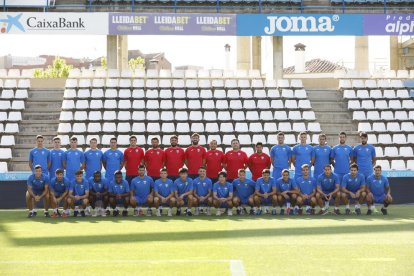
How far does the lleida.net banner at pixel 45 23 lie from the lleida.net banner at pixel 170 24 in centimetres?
93

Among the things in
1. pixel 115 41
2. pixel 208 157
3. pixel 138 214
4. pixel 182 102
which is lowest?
pixel 138 214

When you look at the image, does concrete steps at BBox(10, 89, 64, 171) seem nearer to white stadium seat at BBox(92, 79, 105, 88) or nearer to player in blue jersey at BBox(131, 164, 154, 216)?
white stadium seat at BBox(92, 79, 105, 88)

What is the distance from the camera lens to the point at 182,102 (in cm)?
2498

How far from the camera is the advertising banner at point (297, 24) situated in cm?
2581

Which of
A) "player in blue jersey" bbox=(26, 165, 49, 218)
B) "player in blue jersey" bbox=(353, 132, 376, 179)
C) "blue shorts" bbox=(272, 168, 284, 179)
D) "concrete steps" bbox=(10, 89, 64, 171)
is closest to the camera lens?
"player in blue jersey" bbox=(26, 165, 49, 218)

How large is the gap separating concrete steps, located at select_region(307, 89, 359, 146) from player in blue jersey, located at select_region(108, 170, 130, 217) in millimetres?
10210

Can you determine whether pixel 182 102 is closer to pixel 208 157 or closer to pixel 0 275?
pixel 208 157

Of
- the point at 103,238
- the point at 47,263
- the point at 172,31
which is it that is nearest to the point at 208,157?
the point at 103,238

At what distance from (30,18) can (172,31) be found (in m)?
4.89

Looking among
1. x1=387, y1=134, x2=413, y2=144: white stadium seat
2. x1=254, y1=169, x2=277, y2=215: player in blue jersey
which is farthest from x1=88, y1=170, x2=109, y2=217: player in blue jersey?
x1=387, y1=134, x2=413, y2=144: white stadium seat

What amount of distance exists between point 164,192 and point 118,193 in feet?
3.25

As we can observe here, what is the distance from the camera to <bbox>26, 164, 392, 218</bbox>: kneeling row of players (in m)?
15.5

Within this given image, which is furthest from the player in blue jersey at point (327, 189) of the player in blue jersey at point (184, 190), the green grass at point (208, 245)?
the player in blue jersey at point (184, 190)

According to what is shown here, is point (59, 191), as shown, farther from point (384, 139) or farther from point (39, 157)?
point (384, 139)
